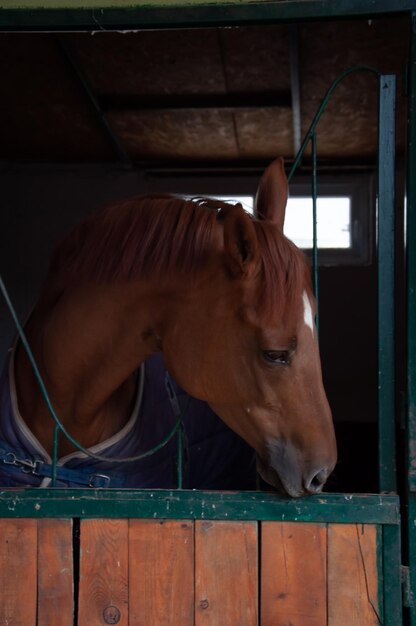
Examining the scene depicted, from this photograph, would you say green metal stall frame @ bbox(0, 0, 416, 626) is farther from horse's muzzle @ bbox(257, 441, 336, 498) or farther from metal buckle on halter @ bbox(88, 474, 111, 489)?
metal buckle on halter @ bbox(88, 474, 111, 489)

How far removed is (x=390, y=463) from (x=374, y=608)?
30cm

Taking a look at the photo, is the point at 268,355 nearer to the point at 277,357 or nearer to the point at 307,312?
the point at 277,357

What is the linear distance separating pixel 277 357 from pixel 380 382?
243 millimetres

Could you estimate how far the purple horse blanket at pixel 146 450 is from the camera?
1.87 m

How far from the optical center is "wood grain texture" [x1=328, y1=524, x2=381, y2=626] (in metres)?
1.48

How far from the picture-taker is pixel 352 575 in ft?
4.87

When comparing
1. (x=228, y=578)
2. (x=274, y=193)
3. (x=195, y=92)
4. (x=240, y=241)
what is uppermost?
(x=195, y=92)

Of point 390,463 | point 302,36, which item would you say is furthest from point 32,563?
point 302,36

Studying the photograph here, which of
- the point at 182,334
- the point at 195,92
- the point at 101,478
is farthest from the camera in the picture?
the point at 195,92

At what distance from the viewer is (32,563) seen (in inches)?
60.6

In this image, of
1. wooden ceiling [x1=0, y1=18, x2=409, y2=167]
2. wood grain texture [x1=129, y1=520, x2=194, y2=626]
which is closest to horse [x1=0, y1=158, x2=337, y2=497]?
wood grain texture [x1=129, y1=520, x2=194, y2=626]

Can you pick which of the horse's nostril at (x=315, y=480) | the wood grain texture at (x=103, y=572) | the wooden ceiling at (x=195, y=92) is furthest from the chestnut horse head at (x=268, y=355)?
the wooden ceiling at (x=195, y=92)

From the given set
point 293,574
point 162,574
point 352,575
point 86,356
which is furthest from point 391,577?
point 86,356

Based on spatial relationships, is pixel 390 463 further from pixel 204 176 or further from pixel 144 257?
pixel 204 176
